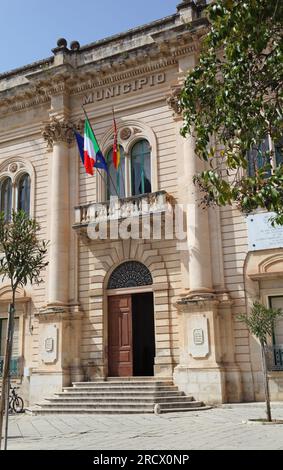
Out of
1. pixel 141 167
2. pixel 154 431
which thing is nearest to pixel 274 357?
pixel 154 431

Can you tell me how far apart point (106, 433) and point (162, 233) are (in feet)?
27.1

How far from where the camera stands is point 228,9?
22.5ft

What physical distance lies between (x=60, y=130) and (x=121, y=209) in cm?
440

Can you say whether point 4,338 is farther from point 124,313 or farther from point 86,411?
point 86,411

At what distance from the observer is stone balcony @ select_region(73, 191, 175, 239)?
57.8ft

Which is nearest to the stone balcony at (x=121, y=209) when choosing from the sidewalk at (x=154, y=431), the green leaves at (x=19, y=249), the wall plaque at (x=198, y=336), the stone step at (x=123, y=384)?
the wall plaque at (x=198, y=336)

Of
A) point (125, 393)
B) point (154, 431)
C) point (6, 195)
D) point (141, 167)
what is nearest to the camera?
point (154, 431)

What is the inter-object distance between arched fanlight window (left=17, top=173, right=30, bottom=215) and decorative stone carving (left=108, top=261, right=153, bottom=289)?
4.98 meters

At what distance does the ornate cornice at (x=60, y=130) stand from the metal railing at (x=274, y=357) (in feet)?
34.8

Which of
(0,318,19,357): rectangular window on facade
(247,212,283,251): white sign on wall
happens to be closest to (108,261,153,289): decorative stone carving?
(247,212,283,251): white sign on wall

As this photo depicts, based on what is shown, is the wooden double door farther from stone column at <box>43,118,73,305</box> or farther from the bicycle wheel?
the bicycle wheel

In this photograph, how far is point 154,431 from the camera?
10.7 m
